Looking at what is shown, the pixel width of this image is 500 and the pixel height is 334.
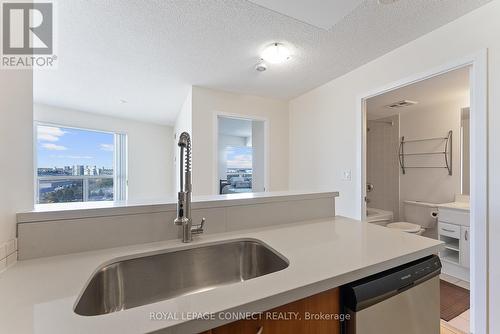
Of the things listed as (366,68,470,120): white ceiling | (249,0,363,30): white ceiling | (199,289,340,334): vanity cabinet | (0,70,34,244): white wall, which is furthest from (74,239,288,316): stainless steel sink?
(366,68,470,120): white ceiling

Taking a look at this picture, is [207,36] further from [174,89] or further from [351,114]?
[351,114]

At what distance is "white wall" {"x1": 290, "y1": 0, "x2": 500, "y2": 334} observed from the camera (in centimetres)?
153

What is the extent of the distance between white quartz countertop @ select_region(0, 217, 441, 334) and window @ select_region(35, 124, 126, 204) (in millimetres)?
3949

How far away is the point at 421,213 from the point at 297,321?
345 centimetres

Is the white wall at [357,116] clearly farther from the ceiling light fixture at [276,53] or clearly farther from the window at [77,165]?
the window at [77,165]

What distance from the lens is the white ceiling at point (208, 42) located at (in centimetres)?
159

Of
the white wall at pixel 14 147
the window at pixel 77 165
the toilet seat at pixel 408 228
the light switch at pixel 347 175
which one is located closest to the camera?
the white wall at pixel 14 147

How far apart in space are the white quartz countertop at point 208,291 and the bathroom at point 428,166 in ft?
5.89

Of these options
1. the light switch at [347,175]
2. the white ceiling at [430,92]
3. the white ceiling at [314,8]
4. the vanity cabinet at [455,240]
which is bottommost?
the vanity cabinet at [455,240]

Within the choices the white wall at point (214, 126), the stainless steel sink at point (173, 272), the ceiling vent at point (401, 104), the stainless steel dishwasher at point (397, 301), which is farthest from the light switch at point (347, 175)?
the stainless steel sink at point (173, 272)

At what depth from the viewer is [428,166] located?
3.30 m

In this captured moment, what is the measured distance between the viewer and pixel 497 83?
1.52 meters

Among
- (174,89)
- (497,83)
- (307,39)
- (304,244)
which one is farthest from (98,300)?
(174,89)

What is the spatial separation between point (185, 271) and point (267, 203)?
564 mm
